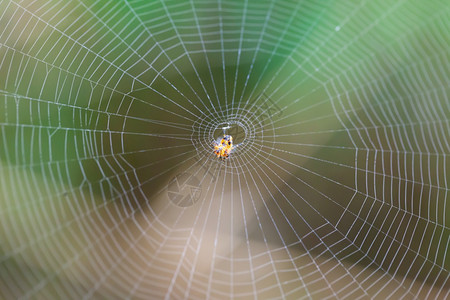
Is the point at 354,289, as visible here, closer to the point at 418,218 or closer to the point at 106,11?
the point at 418,218

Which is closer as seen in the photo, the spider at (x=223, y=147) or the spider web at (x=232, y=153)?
the spider web at (x=232, y=153)

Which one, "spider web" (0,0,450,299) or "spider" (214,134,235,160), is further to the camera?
"spider" (214,134,235,160)

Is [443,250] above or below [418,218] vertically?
below

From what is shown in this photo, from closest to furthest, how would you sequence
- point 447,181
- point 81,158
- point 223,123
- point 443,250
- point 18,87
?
point 18,87, point 81,158, point 443,250, point 447,181, point 223,123

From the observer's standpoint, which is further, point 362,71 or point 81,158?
point 362,71

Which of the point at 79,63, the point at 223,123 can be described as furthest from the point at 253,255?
the point at 79,63
